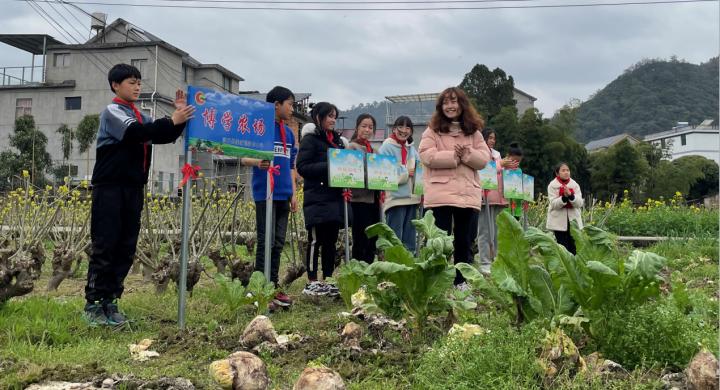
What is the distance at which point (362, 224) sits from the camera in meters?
6.04

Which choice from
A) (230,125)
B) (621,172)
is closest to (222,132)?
(230,125)

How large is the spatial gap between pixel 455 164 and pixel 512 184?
2808mm

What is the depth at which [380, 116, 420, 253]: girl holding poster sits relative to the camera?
6234 millimetres

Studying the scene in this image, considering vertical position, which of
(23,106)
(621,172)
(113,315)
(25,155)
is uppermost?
(23,106)

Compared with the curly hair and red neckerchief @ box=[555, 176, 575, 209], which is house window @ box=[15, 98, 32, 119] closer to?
red neckerchief @ box=[555, 176, 575, 209]

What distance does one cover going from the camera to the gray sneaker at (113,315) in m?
4.01

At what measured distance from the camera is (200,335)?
139 inches

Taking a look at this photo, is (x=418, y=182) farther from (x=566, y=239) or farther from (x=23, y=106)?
(x=23, y=106)

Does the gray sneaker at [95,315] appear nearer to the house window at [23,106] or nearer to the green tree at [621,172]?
the green tree at [621,172]

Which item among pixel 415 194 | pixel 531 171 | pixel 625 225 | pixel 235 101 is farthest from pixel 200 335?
pixel 531 171

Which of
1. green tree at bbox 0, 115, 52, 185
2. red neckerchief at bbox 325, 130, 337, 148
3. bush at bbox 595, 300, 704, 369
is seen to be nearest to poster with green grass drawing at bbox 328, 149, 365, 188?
red neckerchief at bbox 325, 130, 337, 148

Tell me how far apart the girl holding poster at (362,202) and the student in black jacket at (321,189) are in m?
0.42

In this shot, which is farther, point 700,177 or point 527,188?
point 700,177

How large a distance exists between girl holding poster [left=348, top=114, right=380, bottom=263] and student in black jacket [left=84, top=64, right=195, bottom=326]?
2.31m
